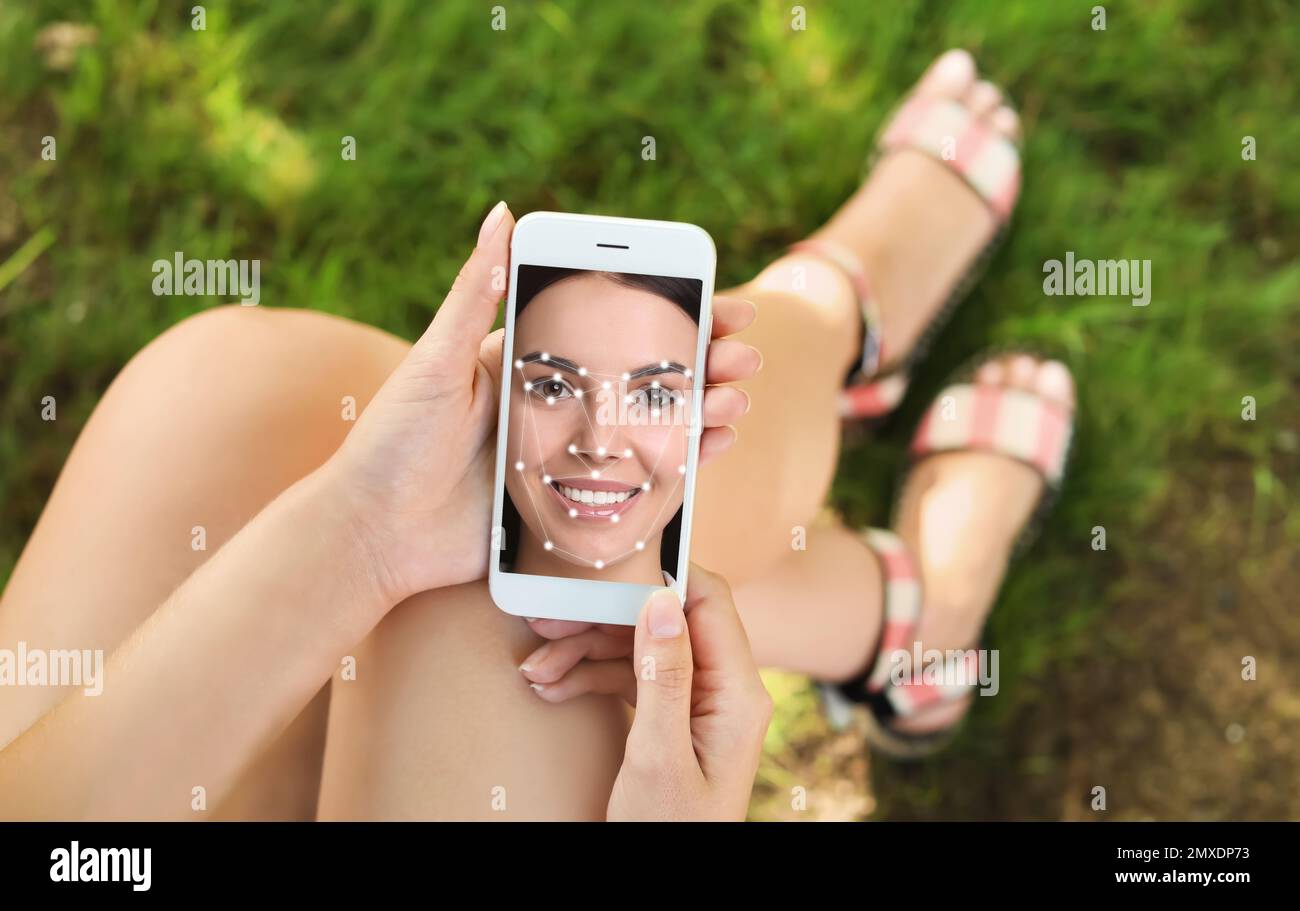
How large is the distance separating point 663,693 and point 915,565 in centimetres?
76

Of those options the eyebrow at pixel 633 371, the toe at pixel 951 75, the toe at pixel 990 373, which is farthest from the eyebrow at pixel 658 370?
the toe at pixel 951 75

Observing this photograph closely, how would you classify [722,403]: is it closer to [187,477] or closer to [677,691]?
[677,691]

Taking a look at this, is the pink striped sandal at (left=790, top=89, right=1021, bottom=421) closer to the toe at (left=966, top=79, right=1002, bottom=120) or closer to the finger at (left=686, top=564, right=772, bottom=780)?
the toe at (left=966, top=79, right=1002, bottom=120)

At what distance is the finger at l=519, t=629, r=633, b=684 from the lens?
3.59ft

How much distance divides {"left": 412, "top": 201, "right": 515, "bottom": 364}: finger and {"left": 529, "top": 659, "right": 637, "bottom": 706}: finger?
37 centimetres

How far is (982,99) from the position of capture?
1779 millimetres

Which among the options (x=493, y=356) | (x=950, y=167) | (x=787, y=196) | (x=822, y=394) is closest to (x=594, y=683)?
(x=493, y=356)

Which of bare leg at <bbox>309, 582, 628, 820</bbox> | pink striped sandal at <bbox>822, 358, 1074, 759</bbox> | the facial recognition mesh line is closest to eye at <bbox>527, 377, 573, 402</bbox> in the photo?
the facial recognition mesh line

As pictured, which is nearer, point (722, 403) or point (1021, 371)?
point (722, 403)

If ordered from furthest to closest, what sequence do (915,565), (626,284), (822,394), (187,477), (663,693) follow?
(915,565)
(822,394)
(187,477)
(626,284)
(663,693)

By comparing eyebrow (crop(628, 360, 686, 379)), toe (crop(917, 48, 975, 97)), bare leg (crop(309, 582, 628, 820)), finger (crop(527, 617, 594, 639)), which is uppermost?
toe (crop(917, 48, 975, 97))
